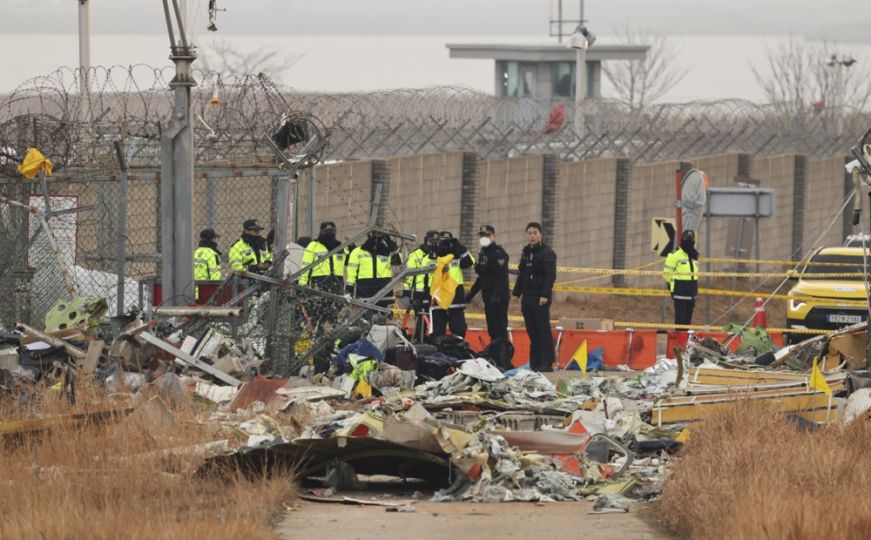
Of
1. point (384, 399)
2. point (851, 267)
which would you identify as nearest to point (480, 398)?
point (384, 399)

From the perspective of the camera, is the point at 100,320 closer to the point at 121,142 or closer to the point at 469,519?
the point at 121,142

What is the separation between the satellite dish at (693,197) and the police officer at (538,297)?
5536mm

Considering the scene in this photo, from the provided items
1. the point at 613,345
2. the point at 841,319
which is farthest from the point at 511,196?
the point at 613,345

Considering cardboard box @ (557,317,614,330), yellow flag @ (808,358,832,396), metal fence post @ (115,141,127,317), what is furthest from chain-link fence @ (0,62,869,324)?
yellow flag @ (808,358,832,396)

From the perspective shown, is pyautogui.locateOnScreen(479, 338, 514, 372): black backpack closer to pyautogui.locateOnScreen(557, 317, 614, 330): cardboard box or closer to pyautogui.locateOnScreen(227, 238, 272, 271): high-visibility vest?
pyautogui.locateOnScreen(557, 317, 614, 330): cardboard box

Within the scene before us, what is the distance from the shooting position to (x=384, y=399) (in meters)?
14.3

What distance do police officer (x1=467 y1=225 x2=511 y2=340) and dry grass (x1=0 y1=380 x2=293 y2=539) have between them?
8153mm

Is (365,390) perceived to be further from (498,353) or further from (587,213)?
(587,213)

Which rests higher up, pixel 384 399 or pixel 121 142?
pixel 121 142

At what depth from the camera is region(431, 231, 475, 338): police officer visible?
19406 mm

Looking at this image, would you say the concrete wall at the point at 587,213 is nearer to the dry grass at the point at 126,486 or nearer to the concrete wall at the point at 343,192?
the concrete wall at the point at 343,192

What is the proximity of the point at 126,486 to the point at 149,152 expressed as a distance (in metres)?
11.0

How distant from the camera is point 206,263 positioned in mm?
19047

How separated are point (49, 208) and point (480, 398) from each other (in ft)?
16.1
